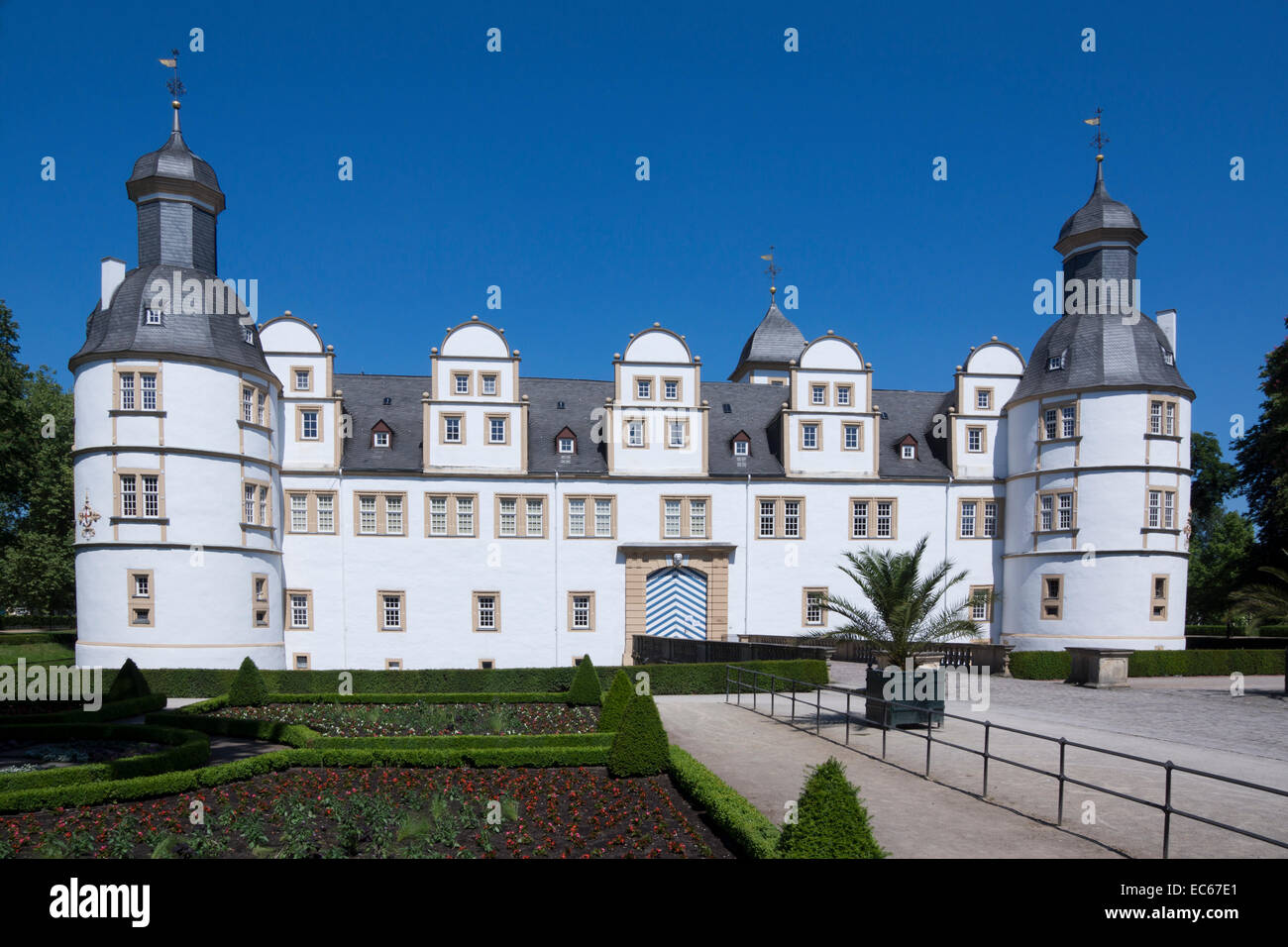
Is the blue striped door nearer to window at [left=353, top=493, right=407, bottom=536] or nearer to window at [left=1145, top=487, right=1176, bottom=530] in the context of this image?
window at [left=353, top=493, right=407, bottom=536]

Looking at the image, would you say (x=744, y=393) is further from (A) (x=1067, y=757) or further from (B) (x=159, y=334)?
(A) (x=1067, y=757)

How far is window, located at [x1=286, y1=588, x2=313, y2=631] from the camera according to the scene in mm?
31438

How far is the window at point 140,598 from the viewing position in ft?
87.7

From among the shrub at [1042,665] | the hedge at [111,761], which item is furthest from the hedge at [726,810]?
the shrub at [1042,665]

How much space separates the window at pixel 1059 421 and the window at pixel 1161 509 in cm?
347

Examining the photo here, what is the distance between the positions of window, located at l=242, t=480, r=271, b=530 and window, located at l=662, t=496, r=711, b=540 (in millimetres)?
14420

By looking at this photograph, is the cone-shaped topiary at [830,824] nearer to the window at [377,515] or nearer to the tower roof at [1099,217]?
the window at [377,515]

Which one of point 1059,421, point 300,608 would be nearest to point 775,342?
point 1059,421

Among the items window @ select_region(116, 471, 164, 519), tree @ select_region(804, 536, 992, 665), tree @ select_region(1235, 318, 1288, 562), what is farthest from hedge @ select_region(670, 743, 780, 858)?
tree @ select_region(1235, 318, 1288, 562)

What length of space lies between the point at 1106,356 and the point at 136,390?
110ft

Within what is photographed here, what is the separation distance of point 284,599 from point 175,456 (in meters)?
6.76

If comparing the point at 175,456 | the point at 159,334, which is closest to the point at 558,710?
the point at 175,456

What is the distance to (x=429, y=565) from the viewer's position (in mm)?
32281
